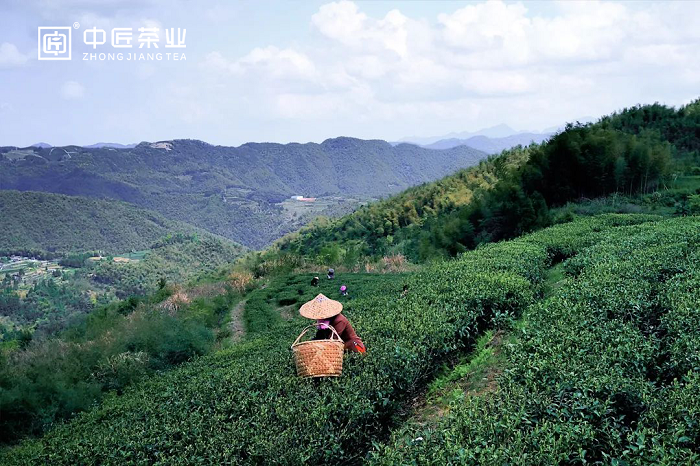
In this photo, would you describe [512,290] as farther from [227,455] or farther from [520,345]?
[227,455]

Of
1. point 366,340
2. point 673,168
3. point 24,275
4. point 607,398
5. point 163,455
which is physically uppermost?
point 673,168

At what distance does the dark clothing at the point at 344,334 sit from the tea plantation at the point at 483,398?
0.83ft

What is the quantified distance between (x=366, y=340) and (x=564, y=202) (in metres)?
18.4

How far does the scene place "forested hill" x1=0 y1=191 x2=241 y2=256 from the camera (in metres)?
102

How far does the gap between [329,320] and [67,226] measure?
119 m

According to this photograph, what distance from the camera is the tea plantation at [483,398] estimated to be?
388cm

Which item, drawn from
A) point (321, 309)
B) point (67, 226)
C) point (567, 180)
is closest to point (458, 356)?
point (321, 309)

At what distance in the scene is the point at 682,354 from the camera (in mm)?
4844

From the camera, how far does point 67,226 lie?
108 m

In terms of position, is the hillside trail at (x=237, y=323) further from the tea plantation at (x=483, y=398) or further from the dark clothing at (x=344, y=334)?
the dark clothing at (x=344, y=334)

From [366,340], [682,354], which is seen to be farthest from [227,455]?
[682,354]

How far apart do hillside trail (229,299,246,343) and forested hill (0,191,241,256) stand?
93085 mm

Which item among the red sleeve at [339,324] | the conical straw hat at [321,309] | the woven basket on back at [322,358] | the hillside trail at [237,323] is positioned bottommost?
the hillside trail at [237,323]

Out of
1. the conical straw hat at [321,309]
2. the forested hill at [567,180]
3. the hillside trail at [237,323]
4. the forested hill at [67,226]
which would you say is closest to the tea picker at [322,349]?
the conical straw hat at [321,309]
